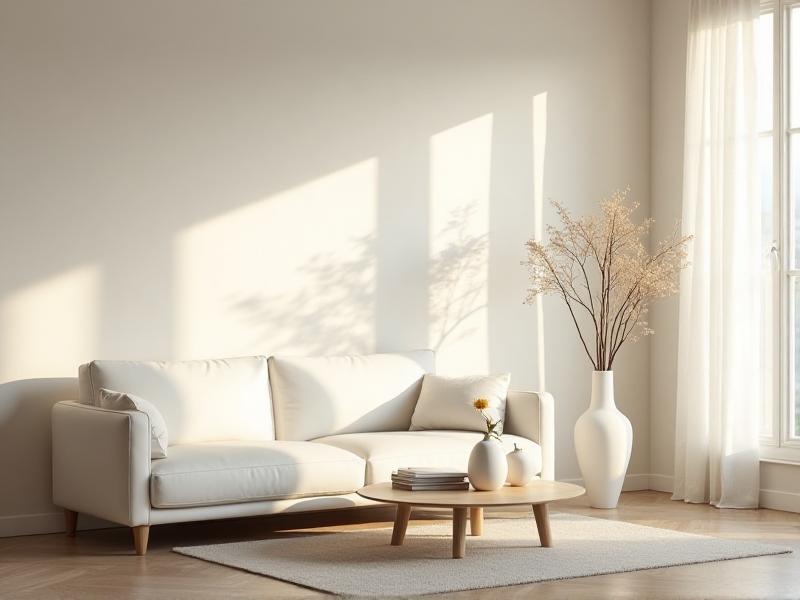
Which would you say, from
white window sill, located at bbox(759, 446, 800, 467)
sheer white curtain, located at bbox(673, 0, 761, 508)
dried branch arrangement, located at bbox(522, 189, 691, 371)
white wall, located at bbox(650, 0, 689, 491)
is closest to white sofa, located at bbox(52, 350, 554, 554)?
dried branch arrangement, located at bbox(522, 189, 691, 371)

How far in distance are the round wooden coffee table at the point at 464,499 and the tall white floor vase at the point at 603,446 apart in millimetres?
1255

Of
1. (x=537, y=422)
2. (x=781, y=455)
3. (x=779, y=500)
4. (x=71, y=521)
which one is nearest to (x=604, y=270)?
(x=537, y=422)

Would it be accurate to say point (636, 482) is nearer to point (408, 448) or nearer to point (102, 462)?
point (408, 448)

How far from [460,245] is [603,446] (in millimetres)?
1441

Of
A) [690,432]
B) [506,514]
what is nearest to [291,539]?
[506,514]

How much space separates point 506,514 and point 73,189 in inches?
109

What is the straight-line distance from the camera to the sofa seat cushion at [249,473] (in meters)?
5.20

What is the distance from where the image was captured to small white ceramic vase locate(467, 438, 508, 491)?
16.7 ft

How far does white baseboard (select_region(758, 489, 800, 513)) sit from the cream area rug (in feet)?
3.92

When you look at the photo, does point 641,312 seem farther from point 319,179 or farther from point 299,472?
point 299,472

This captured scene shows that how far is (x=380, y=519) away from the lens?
6262mm

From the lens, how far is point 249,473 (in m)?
5.39

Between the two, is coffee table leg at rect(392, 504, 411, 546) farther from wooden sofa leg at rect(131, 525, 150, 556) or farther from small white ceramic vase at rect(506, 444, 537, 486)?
wooden sofa leg at rect(131, 525, 150, 556)

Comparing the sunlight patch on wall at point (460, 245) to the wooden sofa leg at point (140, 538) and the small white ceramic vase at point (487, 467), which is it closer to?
the small white ceramic vase at point (487, 467)
